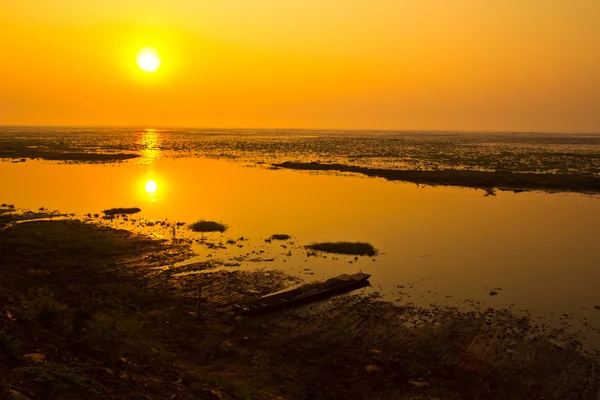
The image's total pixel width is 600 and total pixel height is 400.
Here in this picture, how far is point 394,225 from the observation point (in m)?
33.2

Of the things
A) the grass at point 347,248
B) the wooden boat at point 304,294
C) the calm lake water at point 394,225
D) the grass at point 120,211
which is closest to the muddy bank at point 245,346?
the wooden boat at point 304,294

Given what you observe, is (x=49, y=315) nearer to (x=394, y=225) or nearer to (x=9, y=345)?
(x=9, y=345)

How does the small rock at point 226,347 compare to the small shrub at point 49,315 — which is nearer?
the small shrub at point 49,315

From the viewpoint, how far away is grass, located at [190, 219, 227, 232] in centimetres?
3007

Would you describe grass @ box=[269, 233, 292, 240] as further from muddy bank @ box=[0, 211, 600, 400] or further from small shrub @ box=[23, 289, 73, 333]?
small shrub @ box=[23, 289, 73, 333]

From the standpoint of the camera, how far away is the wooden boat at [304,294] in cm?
1683

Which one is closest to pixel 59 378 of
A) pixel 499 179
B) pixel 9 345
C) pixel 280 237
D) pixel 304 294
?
pixel 9 345

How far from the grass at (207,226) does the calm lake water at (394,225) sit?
95cm

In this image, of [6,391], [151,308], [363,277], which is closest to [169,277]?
[151,308]

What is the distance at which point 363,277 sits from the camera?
65.9ft

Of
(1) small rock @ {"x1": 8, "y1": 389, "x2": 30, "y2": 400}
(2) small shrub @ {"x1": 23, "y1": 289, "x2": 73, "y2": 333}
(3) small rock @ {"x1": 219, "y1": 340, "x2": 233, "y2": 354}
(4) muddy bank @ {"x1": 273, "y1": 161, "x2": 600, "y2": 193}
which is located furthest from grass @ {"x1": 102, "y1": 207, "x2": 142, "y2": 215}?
(4) muddy bank @ {"x1": 273, "y1": 161, "x2": 600, "y2": 193}

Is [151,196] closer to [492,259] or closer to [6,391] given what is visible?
[492,259]

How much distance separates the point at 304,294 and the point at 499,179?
44.5 metres

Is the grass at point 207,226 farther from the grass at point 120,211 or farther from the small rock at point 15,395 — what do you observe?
the small rock at point 15,395
